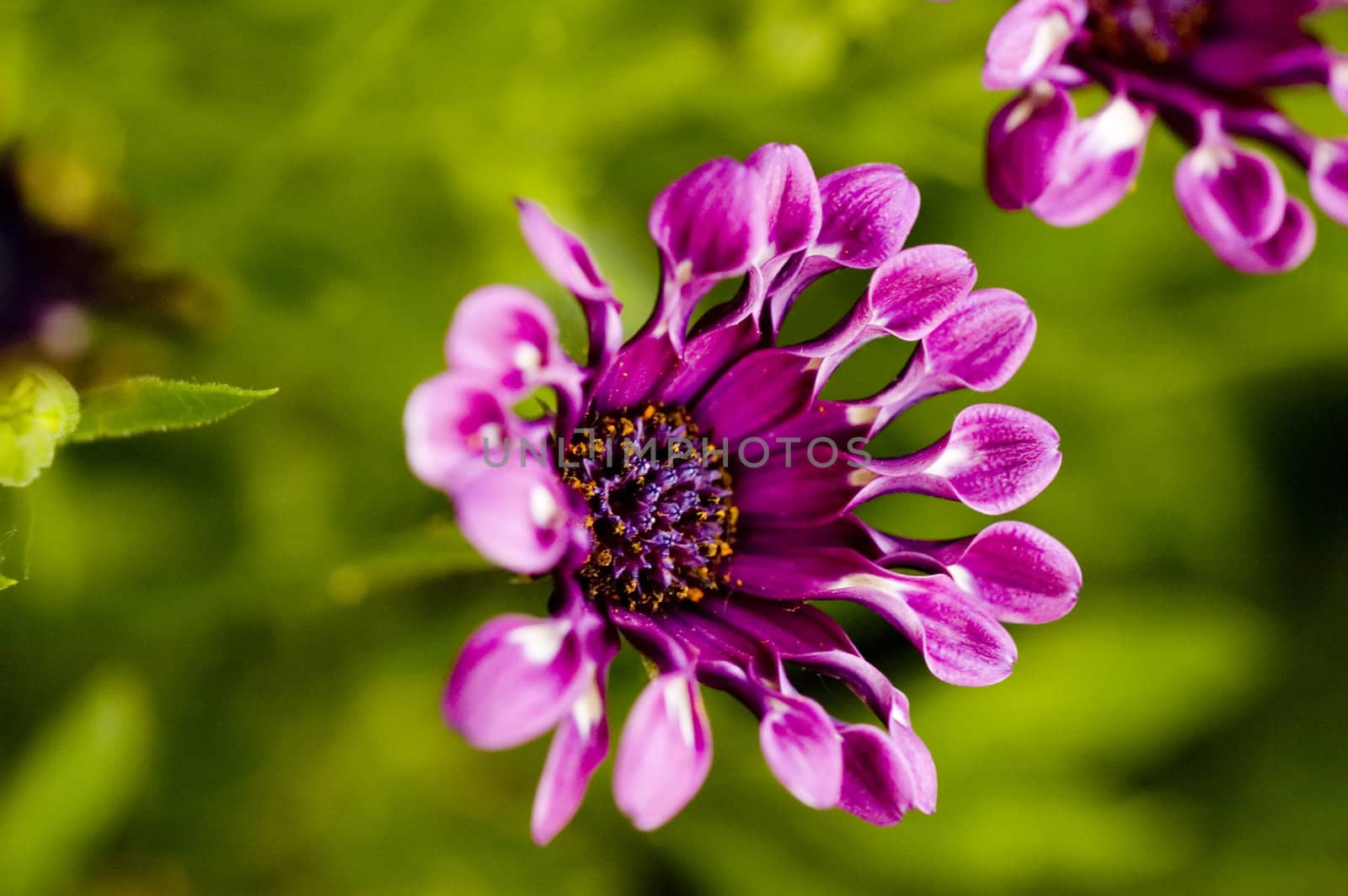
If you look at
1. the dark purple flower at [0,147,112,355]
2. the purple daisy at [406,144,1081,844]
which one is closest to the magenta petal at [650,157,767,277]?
the purple daisy at [406,144,1081,844]

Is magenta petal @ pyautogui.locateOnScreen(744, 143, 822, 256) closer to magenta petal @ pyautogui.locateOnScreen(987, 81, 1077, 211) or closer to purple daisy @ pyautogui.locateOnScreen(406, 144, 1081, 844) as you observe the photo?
purple daisy @ pyautogui.locateOnScreen(406, 144, 1081, 844)

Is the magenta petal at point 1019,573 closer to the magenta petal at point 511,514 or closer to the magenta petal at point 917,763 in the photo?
the magenta petal at point 917,763

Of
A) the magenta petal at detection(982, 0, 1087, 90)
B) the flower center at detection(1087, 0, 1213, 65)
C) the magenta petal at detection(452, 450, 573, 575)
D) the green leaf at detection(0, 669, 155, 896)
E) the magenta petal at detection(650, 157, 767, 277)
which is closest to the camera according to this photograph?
the magenta petal at detection(452, 450, 573, 575)

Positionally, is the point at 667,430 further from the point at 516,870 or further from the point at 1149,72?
the point at 516,870

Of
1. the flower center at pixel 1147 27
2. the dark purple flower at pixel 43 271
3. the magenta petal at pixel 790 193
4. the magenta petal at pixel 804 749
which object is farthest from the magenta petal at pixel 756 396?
the dark purple flower at pixel 43 271

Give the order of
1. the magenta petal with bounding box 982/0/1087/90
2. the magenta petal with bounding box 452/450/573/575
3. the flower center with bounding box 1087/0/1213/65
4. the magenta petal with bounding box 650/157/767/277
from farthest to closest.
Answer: the flower center with bounding box 1087/0/1213/65
the magenta petal with bounding box 982/0/1087/90
the magenta petal with bounding box 650/157/767/277
the magenta petal with bounding box 452/450/573/575
